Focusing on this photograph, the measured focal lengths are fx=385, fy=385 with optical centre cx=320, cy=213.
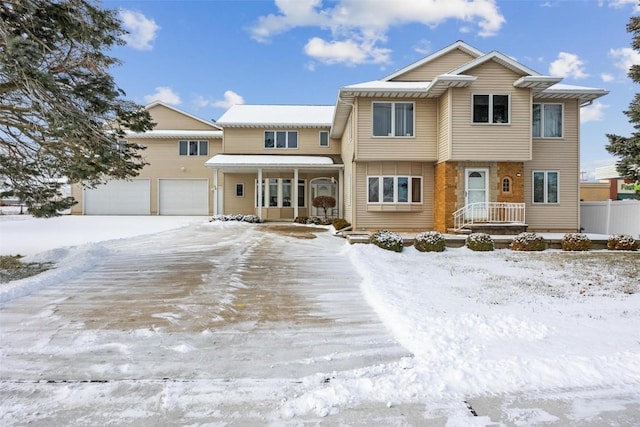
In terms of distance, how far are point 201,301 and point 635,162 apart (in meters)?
10.4

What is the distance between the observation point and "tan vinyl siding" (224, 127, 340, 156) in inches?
917

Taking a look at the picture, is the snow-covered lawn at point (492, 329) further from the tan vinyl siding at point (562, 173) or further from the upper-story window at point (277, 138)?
the upper-story window at point (277, 138)

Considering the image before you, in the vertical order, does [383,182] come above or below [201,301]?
above

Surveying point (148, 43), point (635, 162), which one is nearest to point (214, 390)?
point (635, 162)

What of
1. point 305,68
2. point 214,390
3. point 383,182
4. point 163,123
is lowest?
point 214,390

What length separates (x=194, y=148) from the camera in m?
26.2

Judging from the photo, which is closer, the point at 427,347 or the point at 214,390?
the point at 214,390

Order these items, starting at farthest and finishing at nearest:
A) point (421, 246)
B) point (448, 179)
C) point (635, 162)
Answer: point (448, 179) → point (421, 246) → point (635, 162)

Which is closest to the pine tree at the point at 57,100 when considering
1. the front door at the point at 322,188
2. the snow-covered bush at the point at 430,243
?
the snow-covered bush at the point at 430,243

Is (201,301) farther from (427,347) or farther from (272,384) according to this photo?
(427,347)

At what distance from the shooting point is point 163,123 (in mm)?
26562

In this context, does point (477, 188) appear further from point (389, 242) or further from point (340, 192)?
point (340, 192)

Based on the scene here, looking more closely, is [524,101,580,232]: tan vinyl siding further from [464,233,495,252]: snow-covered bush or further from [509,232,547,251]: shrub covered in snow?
[464,233,495,252]: snow-covered bush

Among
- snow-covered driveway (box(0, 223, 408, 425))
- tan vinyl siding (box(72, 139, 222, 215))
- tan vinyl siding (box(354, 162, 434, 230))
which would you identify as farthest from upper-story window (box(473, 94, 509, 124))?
tan vinyl siding (box(72, 139, 222, 215))
